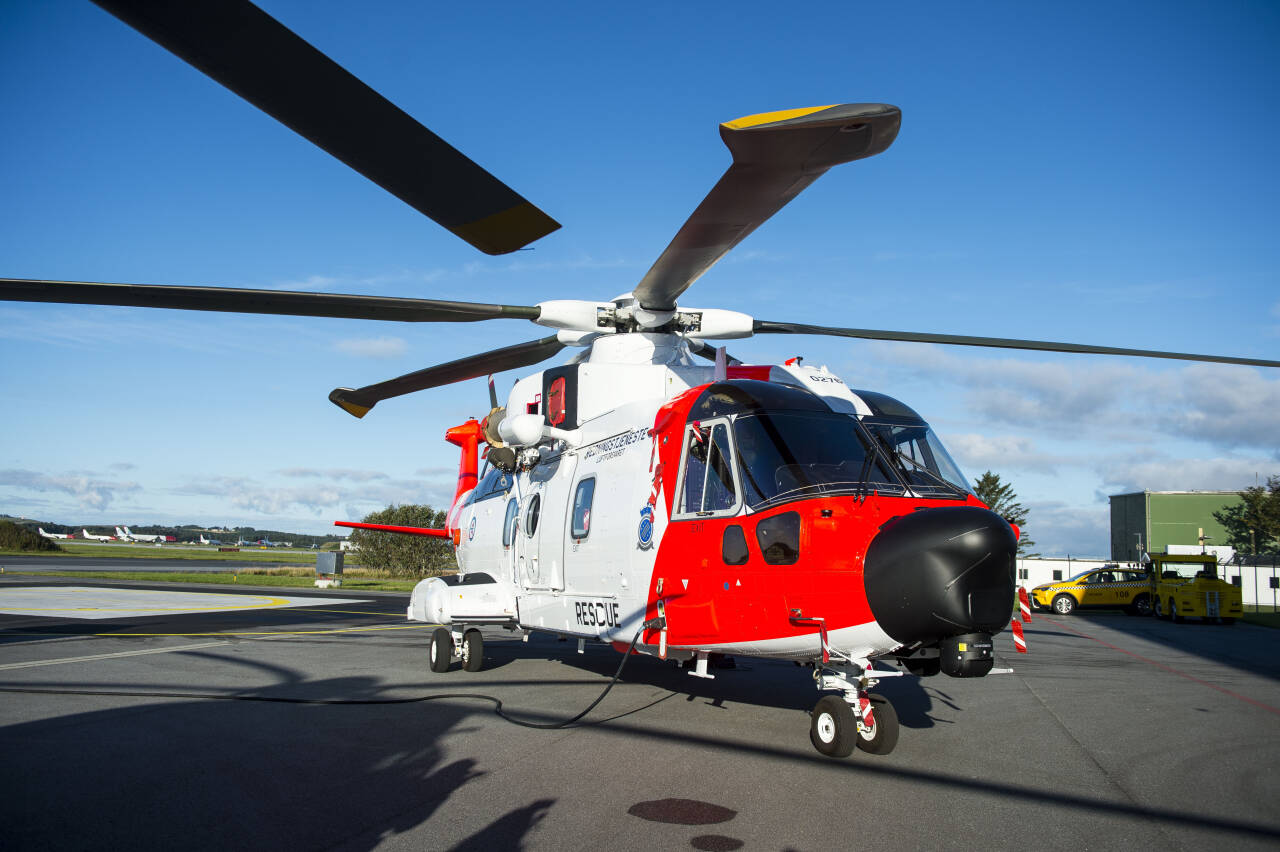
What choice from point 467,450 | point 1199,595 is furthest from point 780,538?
point 1199,595

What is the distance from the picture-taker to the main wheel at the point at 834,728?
6.28 m

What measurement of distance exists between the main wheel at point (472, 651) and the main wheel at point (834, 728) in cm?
622

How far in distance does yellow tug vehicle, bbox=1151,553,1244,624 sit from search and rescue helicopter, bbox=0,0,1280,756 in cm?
2308

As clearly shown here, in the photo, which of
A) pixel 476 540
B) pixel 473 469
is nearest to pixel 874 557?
pixel 476 540

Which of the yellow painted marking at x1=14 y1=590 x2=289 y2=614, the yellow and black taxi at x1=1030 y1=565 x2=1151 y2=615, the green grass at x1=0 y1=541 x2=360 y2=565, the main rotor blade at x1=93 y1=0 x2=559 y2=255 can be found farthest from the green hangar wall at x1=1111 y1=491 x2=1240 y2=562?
the main rotor blade at x1=93 y1=0 x2=559 y2=255

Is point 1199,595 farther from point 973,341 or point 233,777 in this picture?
point 233,777

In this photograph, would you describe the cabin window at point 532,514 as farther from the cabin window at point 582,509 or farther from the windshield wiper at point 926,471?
the windshield wiper at point 926,471

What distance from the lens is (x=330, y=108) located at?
4430 millimetres

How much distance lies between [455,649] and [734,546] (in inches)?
251

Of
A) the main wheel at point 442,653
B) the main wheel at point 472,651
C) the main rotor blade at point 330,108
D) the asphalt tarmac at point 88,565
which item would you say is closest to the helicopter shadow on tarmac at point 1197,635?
the main wheel at point 472,651

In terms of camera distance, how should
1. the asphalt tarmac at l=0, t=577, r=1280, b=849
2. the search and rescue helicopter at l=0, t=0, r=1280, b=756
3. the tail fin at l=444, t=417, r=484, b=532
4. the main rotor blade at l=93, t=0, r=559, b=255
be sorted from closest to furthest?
the main rotor blade at l=93, t=0, r=559, b=255, the search and rescue helicopter at l=0, t=0, r=1280, b=756, the asphalt tarmac at l=0, t=577, r=1280, b=849, the tail fin at l=444, t=417, r=484, b=532

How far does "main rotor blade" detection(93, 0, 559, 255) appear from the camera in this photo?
3801 mm

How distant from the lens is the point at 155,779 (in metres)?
5.65

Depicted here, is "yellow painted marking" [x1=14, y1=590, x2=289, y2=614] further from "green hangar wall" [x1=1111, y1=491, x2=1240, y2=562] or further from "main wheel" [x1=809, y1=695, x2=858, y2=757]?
"green hangar wall" [x1=1111, y1=491, x2=1240, y2=562]
